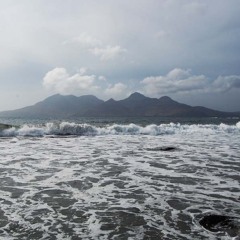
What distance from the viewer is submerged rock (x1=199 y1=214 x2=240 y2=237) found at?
603 cm

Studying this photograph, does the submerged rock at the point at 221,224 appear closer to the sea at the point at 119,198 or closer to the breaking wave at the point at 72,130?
the sea at the point at 119,198

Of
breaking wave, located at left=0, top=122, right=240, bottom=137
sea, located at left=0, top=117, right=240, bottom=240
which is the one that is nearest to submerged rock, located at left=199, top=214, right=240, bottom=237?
sea, located at left=0, top=117, right=240, bottom=240

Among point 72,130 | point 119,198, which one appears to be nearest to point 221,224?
point 119,198

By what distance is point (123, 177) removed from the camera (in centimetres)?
1117

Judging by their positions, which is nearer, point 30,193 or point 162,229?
point 162,229

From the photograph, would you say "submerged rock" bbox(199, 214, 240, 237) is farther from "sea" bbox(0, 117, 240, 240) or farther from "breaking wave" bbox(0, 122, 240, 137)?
"breaking wave" bbox(0, 122, 240, 137)

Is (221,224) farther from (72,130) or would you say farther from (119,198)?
(72,130)

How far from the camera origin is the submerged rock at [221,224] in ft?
19.8

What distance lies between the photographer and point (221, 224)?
6398 millimetres

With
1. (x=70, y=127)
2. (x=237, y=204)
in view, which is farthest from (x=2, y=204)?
(x=70, y=127)

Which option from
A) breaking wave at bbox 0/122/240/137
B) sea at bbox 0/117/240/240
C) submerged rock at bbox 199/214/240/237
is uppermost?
submerged rock at bbox 199/214/240/237

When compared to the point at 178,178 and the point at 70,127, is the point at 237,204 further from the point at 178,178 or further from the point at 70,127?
the point at 70,127

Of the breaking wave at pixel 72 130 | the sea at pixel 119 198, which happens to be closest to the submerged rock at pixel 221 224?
the sea at pixel 119 198

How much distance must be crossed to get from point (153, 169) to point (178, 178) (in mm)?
1895
